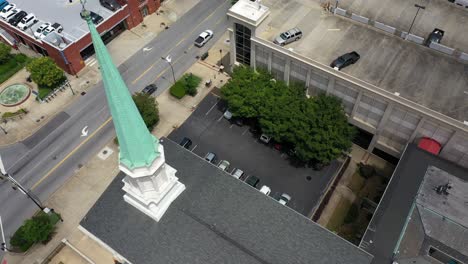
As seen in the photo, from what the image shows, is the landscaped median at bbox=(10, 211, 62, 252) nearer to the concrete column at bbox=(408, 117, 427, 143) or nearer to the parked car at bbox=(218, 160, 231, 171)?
the parked car at bbox=(218, 160, 231, 171)

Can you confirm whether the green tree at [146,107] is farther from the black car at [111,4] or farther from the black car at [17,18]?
the black car at [17,18]

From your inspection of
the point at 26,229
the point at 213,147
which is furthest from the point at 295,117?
the point at 26,229

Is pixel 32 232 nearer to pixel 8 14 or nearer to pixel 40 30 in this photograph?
pixel 40 30

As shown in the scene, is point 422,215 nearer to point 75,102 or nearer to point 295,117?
point 295,117

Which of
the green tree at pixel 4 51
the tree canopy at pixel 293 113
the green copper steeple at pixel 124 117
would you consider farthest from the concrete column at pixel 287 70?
the green tree at pixel 4 51

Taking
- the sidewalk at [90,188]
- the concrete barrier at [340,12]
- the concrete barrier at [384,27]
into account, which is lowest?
the sidewalk at [90,188]

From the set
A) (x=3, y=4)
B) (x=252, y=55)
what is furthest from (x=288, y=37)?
(x=3, y=4)

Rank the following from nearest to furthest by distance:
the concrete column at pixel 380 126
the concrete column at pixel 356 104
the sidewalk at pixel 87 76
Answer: the concrete column at pixel 380 126
the concrete column at pixel 356 104
the sidewalk at pixel 87 76
